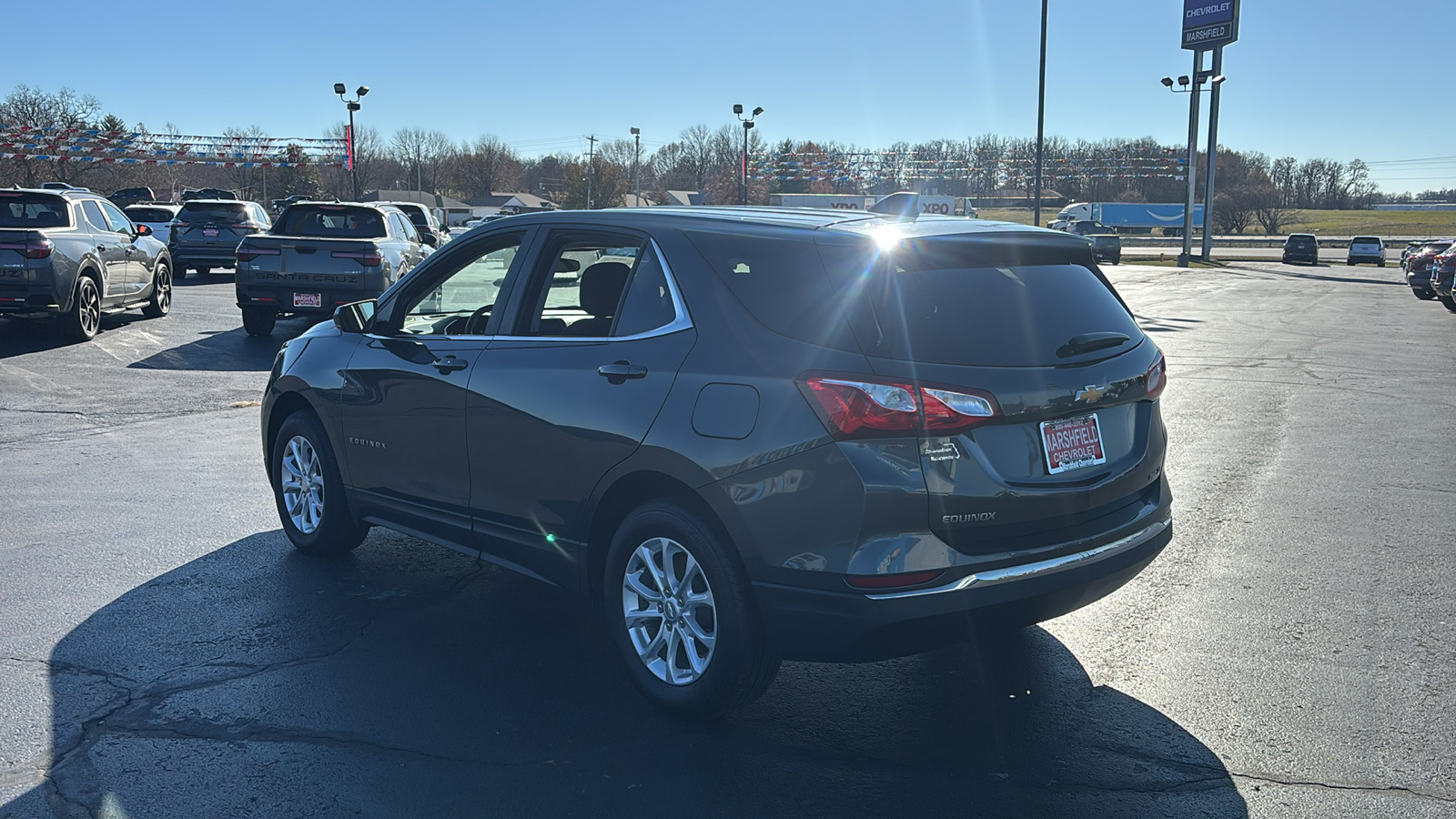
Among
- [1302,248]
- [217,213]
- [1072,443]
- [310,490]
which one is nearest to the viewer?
[1072,443]

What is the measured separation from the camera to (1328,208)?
494 feet

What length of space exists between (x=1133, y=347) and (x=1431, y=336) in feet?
59.4

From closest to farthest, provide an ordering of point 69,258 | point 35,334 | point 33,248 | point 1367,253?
point 33,248
point 69,258
point 35,334
point 1367,253

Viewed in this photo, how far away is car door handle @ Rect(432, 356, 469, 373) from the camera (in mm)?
4805

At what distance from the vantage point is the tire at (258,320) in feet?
51.5

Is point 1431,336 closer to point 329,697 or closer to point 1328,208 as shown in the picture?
point 329,697

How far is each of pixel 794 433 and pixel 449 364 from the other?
1963 millimetres

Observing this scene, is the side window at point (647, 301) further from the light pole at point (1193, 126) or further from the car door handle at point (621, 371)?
the light pole at point (1193, 126)

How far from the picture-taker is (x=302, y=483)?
597cm

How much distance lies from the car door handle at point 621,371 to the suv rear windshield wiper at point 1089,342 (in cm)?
142

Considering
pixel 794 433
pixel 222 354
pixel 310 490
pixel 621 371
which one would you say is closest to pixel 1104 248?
pixel 621 371

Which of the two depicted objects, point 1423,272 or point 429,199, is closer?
point 1423,272

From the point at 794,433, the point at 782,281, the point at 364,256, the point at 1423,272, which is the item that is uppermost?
the point at 782,281

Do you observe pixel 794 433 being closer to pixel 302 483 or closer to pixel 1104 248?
pixel 302 483
